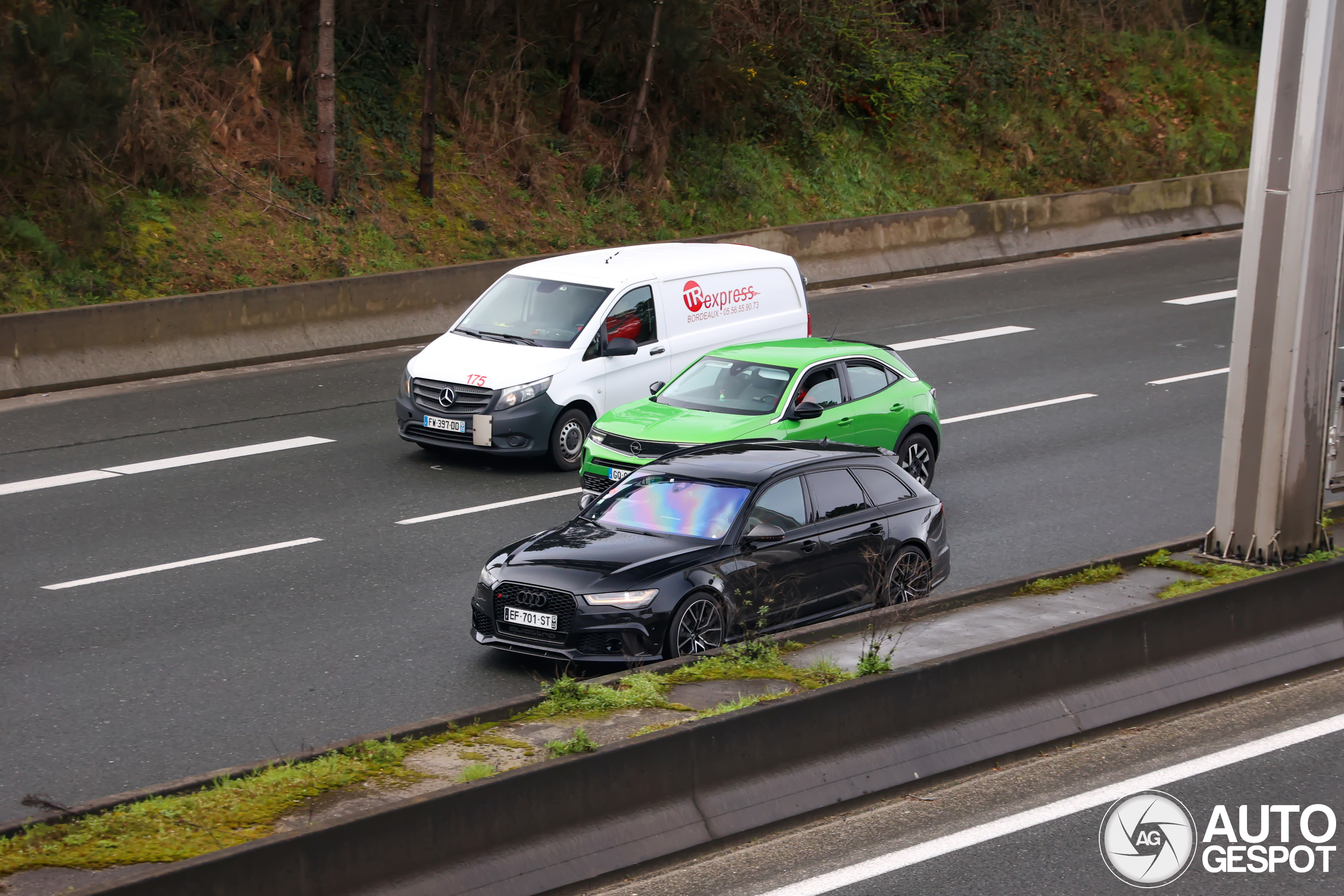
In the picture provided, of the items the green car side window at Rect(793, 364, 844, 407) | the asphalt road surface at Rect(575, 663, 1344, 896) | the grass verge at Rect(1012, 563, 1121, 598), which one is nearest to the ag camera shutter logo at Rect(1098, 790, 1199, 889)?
the asphalt road surface at Rect(575, 663, 1344, 896)

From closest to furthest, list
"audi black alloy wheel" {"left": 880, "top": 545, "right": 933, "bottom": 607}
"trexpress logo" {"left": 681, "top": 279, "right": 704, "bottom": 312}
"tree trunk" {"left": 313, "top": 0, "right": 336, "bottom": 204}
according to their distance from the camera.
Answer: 1. "audi black alloy wheel" {"left": 880, "top": 545, "right": 933, "bottom": 607}
2. "trexpress logo" {"left": 681, "top": 279, "right": 704, "bottom": 312}
3. "tree trunk" {"left": 313, "top": 0, "right": 336, "bottom": 204}

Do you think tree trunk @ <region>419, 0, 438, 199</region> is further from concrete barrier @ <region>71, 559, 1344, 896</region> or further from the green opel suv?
concrete barrier @ <region>71, 559, 1344, 896</region>

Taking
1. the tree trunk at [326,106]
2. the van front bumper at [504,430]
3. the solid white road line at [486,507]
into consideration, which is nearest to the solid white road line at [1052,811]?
the solid white road line at [486,507]

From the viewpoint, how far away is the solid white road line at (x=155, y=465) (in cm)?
1474

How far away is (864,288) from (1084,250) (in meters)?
5.66

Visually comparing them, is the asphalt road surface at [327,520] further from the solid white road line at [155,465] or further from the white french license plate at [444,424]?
the white french license plate at [444,424]

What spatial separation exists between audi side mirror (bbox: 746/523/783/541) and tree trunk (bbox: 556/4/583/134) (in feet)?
63.8

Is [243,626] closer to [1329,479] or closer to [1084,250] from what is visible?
[1329,479]

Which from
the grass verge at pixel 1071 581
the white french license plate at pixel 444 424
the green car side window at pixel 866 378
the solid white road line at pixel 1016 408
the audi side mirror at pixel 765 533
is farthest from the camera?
the solid white road line at pixel 1016 408

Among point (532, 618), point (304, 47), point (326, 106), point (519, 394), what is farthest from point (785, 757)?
point (304, 47)

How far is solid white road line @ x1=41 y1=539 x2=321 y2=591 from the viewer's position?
11.9 metres

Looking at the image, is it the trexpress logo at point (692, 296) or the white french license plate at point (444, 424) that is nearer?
the white french license plate at point (444, 424)

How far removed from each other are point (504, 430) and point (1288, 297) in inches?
313

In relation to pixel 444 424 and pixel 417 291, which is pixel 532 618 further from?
pixel 417 291
